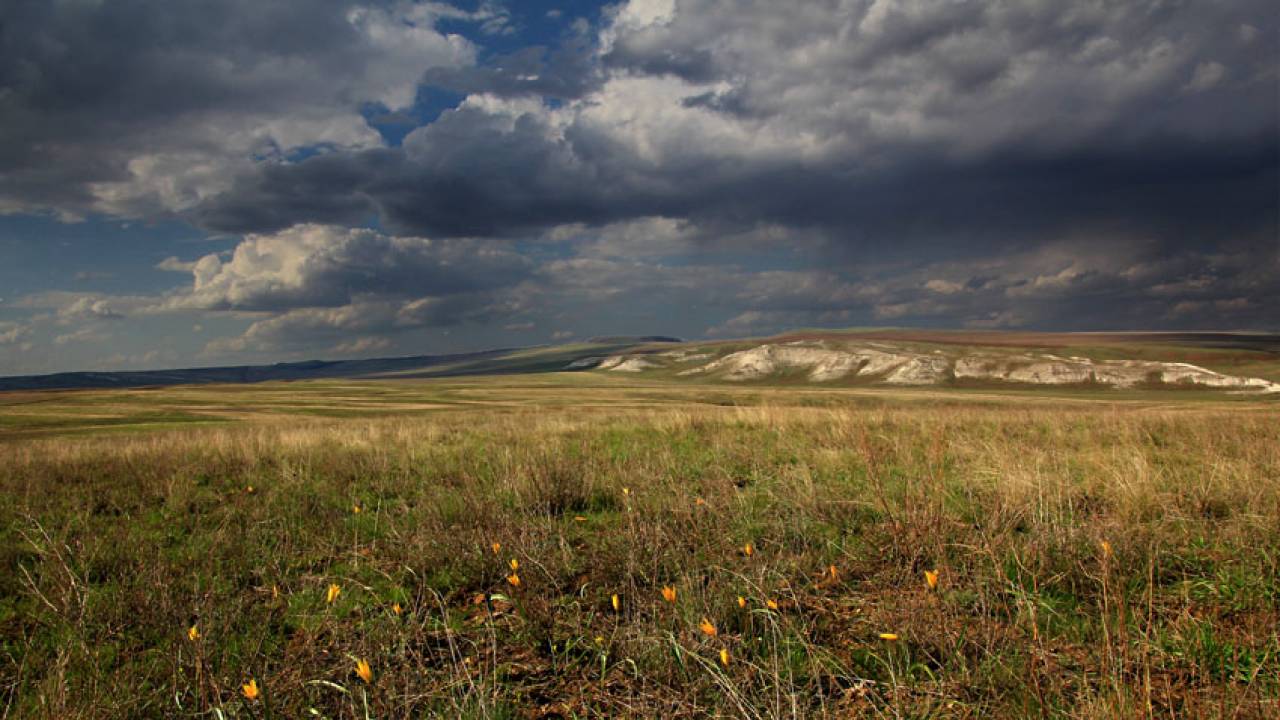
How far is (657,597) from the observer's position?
3986 millimetres

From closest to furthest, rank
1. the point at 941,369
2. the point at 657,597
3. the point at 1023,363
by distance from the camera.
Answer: the point at 657,597
the point at 1023,363
the point at 941,369

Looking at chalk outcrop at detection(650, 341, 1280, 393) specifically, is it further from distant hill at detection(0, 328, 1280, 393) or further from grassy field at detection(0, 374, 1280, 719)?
grassy field at detection(0, 374, 1280, 719)

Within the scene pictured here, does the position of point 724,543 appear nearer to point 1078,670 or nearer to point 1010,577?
point 1010,577

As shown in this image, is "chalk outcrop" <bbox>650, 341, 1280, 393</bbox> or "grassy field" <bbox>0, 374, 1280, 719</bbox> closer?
"grassy field" <bbox>0, 374, 1280, 719</bbox>

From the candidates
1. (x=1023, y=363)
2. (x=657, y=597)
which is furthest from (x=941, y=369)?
(x=657, y=597)

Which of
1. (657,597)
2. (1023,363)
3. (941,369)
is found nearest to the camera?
(657,597)

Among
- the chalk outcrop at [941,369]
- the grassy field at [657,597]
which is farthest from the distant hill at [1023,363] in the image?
the grassy field at [657,597]

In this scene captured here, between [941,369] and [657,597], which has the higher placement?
[657,597]

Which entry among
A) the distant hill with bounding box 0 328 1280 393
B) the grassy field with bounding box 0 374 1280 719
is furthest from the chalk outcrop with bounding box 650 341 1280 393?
the grassy field with bounding box 0 374 1280 719

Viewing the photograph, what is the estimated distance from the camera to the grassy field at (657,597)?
2848 mm

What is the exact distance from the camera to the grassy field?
2848 millimetres

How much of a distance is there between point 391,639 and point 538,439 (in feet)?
32.7

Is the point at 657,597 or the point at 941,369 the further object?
the point at 941,369

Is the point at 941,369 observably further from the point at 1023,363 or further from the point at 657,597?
the point at 657,597
